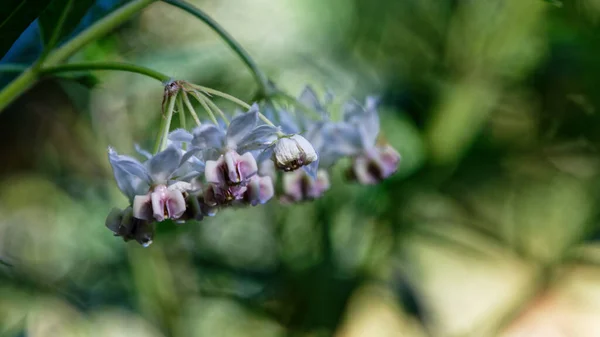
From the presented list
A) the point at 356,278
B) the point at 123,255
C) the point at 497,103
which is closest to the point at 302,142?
the point at 356,278

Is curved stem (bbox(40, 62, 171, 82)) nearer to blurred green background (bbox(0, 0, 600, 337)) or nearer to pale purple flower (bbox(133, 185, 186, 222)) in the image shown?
pale purple flower (bbox(133, 185, 186, 222))

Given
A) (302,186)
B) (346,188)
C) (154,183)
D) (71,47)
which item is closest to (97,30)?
(71,47)

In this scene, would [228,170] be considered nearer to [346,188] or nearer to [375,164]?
[375,164]

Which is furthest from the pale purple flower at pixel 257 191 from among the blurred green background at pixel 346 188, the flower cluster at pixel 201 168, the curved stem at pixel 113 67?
the blurred green background at pixel 346 188

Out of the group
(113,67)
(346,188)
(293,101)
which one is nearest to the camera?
(113,67)

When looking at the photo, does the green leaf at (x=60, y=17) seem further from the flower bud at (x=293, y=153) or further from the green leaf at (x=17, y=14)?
the flower bud at (x=293, y=153)
